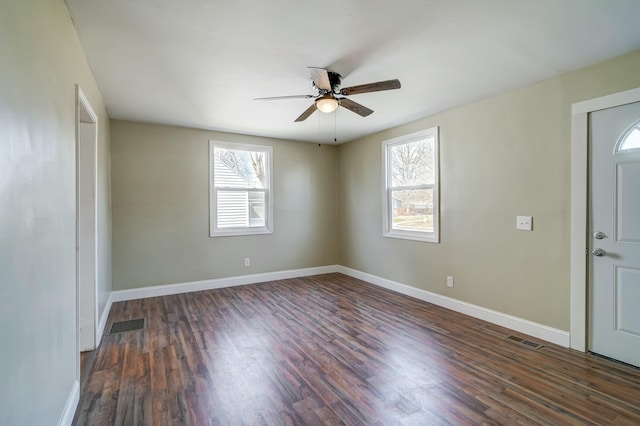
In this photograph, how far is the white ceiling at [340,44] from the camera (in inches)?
77.0

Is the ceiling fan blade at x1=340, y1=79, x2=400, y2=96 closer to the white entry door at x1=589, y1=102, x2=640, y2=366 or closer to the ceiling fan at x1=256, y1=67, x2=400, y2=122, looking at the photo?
the ceiling fan at x1=256, y1=67, x2=400, y2=122

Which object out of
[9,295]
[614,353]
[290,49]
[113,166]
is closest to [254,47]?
[290,49]

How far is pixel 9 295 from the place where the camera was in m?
1.14

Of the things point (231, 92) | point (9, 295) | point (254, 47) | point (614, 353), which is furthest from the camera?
point (231, 92)

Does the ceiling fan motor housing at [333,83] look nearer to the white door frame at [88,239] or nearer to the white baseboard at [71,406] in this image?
the white door frame at [88,239]

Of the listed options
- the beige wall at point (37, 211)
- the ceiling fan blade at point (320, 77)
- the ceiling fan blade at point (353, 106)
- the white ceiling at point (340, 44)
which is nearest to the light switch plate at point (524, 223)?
the white ceiling at point (340, 44)

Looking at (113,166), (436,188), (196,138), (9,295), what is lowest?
(9,295)

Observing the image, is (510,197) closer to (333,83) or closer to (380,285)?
(333,83)

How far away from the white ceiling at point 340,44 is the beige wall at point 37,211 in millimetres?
474

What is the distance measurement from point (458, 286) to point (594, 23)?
2840mm

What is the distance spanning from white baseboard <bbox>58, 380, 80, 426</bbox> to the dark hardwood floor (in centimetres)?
6

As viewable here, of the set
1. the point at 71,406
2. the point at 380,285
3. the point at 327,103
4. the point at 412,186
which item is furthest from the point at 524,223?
the point at 71,406

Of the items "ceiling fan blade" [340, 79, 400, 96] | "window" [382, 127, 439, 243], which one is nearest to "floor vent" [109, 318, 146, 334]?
"ceiling fan blade" [340, 79, 400, 96]

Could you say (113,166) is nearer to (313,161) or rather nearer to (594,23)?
(313,161)
